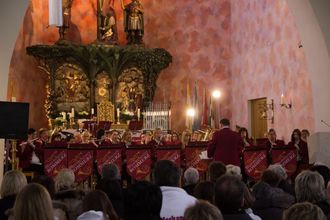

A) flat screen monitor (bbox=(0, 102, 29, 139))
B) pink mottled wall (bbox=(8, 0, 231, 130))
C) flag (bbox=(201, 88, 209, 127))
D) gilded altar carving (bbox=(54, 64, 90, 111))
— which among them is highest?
pink mottled wall (bbox=(8, 0, 231, 130))

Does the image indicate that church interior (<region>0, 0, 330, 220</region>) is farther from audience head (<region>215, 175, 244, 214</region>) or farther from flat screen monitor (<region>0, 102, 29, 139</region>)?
audience head (<region>215, 175, 244, 214</region>)

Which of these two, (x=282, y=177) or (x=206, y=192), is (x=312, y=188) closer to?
(x=206, y=192)

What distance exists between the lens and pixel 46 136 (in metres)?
12.2

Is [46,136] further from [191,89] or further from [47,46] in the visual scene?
[191,89]

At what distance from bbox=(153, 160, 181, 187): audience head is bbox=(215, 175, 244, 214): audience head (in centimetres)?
72

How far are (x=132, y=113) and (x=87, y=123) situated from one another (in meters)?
1.91

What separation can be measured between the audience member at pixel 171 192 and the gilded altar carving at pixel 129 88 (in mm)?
13418

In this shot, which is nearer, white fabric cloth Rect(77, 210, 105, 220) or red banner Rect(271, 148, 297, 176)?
white fabric cloth Rect(77, 210, 105, 220)

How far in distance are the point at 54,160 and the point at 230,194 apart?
7087 mm

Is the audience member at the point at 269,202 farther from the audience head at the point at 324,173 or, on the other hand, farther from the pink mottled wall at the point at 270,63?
the pink mottled wall at the point at 270,63

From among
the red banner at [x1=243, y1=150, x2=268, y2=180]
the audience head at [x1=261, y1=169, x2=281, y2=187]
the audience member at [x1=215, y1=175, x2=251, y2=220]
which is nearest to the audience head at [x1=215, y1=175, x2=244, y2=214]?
the audience member at [x1=215, y1=175, x2=251, y2=220]

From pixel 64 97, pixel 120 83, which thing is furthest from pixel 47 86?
pixel 120 83

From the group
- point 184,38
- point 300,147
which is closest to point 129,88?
point 184,38

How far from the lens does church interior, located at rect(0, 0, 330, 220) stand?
15.3 meters
